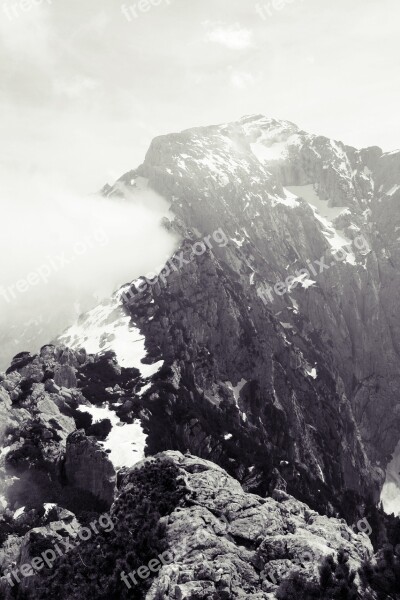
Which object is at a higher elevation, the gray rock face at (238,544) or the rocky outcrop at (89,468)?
the rocky outcrop at (89,468)

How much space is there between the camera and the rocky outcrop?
111125 millimetres

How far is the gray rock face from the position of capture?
44250 mm

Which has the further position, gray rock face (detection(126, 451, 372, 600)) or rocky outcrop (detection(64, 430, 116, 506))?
rocky outcrop (detection(64, 430, 116, 506))

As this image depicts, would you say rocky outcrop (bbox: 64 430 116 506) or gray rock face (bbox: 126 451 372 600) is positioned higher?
rocky outcrop (bbox: 64 430 116 506)

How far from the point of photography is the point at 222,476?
Result: 60.7 metres

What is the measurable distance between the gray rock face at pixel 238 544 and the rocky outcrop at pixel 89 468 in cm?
5776

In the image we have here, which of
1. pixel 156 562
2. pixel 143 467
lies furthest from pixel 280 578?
pixel 143 467

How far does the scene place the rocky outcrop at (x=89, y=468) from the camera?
111 meters

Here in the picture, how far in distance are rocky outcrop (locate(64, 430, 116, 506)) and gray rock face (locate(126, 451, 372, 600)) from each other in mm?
57757

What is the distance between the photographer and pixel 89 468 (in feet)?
373

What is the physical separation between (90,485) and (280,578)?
244ft

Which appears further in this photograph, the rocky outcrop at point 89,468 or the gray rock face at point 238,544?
the rocky outcrop at point 89,468

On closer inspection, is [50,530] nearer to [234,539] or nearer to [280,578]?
[234,539]

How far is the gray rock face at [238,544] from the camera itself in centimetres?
4425
